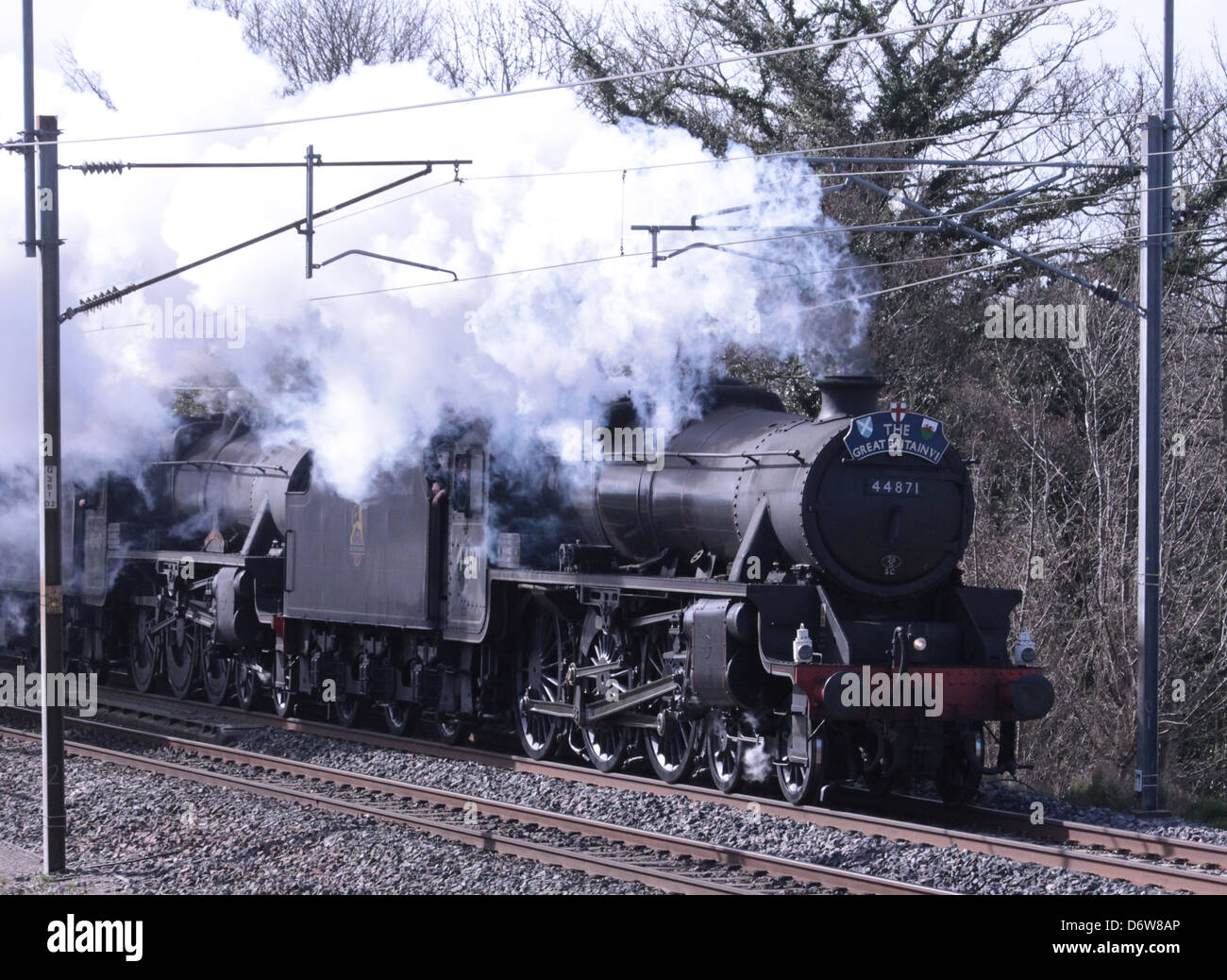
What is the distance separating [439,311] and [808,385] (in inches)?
281

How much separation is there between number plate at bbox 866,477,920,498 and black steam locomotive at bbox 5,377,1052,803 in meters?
0.02

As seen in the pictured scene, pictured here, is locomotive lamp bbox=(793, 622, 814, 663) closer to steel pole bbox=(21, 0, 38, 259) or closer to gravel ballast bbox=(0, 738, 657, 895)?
gravel ballast bbox=(0, 738, 657, 895)

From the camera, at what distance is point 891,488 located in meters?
11.1

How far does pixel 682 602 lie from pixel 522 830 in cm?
223

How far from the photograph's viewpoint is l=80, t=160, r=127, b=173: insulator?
1239 centimetres

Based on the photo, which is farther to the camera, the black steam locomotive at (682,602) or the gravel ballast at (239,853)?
the black steam locomotive at (682,602)

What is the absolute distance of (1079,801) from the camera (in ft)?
41.4

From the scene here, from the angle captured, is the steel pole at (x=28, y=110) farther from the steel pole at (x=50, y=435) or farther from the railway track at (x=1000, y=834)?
the railway track at (x=1000, y=834)

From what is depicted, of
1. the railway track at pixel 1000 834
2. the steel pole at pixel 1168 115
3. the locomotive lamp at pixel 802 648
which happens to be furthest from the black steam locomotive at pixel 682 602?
the steel pole at pixel 1168 115

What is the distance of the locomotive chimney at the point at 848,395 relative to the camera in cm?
1145

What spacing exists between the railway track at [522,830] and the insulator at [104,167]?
5.02 metres

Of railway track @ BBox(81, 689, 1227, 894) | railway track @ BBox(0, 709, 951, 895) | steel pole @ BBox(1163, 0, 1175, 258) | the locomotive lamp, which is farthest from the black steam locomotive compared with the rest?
steel pole @ BBox(1163, 0, 1175, 258)

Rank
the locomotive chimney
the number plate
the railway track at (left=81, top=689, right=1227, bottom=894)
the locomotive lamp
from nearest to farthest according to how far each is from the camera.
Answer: the railway track at (left=81, top=689, right=1227, bottom=894)
the locomotive lamp
the number plate
the locomotive chimney
